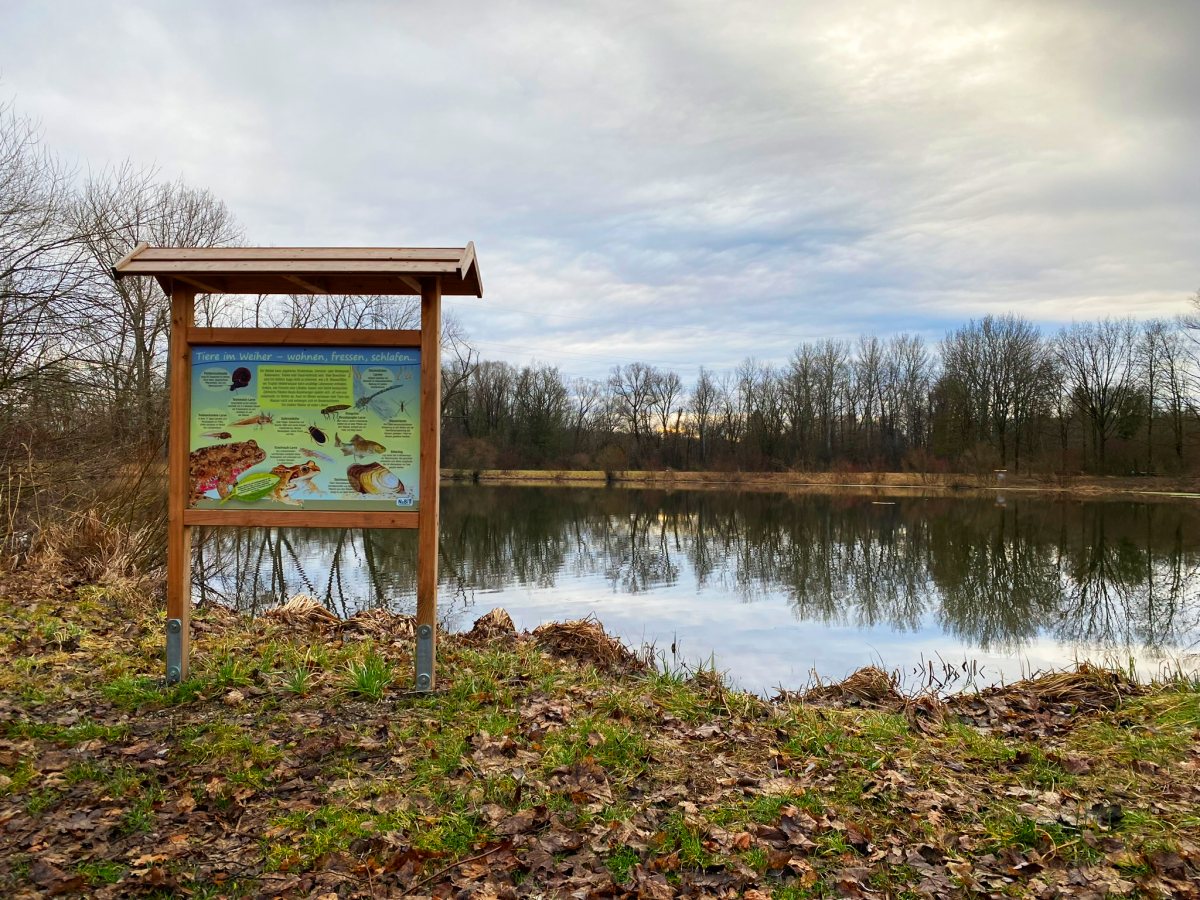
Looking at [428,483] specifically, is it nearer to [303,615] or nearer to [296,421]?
[296,421]

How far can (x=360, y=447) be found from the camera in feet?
17.4

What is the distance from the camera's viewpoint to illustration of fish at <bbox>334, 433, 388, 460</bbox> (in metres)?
5.31

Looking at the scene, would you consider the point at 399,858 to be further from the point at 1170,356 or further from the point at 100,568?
the point at 1170,356

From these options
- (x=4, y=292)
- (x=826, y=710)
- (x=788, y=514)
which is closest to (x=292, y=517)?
(x=826, y=710)

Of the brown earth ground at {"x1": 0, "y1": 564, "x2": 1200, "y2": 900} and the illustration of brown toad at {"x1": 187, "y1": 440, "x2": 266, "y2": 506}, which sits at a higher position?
the illustration of brown toad at {"x1": 187, "y1": 440, "x2": 266, "y2": 506}

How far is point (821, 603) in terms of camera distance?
13.6 m

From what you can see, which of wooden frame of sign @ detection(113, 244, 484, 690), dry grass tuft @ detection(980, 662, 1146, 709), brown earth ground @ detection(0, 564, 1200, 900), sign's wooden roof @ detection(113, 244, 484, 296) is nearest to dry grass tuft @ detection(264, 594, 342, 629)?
brown earth ground @ detection(0, 564, 1200, 900)

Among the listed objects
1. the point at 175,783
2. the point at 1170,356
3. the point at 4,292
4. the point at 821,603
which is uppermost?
the point at 1170,356

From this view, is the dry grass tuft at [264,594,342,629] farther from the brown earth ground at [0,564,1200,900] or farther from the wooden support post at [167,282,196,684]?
the wooden support post at [167,282,196,684]

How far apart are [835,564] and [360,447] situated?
49.1 feet

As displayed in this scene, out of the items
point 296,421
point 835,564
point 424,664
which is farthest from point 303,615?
point 835,564

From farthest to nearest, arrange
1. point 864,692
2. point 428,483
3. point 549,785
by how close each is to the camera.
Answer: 1. point 864,692
2. point 428,483
3. point 549,785

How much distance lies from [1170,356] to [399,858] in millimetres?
63701

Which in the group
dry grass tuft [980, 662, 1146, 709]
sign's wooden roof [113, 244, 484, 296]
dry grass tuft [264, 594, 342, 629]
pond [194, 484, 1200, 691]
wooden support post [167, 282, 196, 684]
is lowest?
pond [194, 484, 1200, 691]
